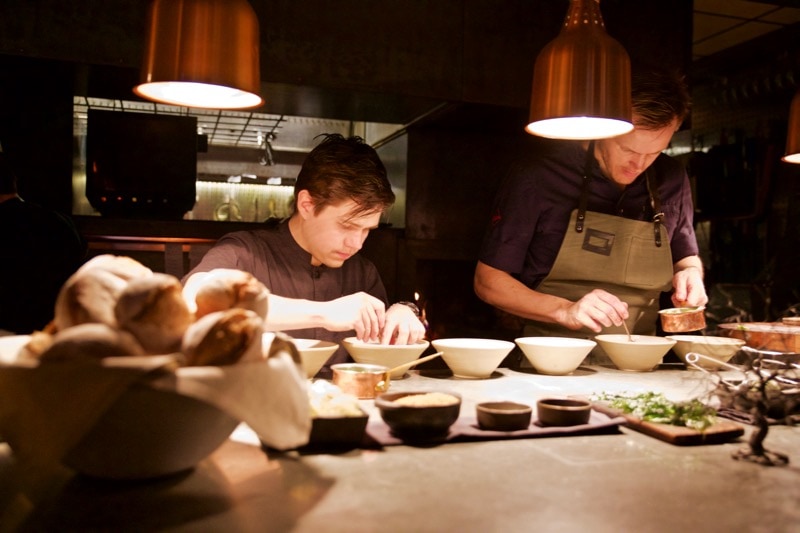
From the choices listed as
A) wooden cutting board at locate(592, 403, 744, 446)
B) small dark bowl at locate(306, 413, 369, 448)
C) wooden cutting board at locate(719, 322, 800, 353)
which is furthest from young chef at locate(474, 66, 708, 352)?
small dark bowl at locate(306, 413, 369, 448)

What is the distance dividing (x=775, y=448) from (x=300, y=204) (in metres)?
1.76

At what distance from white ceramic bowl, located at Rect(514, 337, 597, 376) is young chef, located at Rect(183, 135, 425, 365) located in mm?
372

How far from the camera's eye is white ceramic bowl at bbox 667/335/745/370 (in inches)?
90.7

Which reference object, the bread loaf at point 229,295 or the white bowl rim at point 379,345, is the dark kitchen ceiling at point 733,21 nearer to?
the white bowl rim at point 379,345

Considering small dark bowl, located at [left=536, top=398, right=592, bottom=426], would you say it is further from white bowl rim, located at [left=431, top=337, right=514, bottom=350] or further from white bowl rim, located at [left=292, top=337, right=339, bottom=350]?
white bowl rim, located at [left=292, top=337, right=339, bottom=350]

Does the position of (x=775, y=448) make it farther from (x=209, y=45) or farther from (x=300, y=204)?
(x=300, y=204)

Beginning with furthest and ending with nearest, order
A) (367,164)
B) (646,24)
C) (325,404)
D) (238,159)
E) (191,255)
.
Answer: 1. (238,159)
2. (646,24)
3. (191,255)
4. (367,164)
5. (325,404)

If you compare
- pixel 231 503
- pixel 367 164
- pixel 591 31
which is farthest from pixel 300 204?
pixel 231 503

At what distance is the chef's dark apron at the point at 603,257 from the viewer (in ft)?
9.79

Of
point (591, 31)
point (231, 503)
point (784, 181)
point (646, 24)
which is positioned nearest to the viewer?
point (231, 503)

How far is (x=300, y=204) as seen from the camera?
2.54 metres

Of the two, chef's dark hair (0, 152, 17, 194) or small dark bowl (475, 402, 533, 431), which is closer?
small dark bowl (475, 402, 533, 431)

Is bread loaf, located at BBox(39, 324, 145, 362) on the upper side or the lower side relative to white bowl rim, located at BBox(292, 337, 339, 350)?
upper

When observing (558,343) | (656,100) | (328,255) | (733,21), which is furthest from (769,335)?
(733,21)
